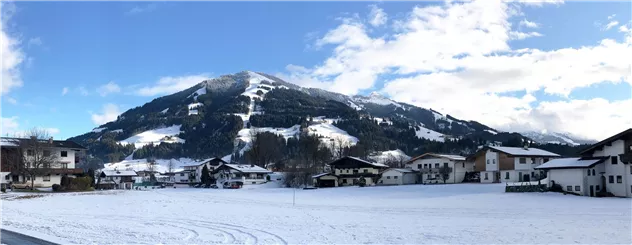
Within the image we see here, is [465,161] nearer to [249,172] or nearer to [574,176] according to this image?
[574,176]

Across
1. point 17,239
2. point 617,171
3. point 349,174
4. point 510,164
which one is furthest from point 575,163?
point 17,239

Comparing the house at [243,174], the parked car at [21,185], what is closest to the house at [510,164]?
the house at [243,174]

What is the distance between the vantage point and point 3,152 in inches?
2953

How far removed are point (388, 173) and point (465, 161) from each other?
12170mm

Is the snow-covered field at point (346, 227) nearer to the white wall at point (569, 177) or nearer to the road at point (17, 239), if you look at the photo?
the road at point (17, 239)

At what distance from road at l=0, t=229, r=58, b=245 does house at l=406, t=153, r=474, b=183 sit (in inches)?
2486

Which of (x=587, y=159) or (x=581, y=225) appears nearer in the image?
(x=581, y=225)

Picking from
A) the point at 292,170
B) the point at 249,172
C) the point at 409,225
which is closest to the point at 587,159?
the point at 409,225

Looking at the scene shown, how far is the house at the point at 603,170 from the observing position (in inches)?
1778

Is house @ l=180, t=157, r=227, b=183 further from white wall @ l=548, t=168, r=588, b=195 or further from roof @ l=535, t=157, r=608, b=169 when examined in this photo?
white wall @ l=548, t=168, r=588, b=195

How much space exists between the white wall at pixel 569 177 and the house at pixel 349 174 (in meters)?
39.3

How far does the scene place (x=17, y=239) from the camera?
18391mm

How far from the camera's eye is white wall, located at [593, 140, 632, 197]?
44.7 m

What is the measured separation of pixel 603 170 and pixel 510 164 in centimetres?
1884
